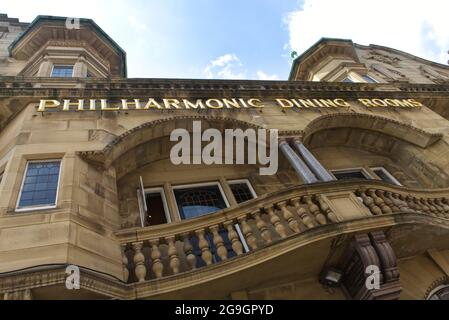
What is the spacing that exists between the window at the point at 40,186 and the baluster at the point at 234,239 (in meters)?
3.53

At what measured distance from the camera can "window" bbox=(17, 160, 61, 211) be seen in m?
6.84

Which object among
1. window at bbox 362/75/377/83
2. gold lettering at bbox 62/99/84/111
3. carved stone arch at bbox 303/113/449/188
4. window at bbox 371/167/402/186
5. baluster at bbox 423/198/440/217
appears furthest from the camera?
window at bbox 362/75/377/83

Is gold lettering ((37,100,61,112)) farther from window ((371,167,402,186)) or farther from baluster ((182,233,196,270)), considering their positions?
window ((371,167,402,186))

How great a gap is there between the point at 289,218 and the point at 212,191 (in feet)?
12.9

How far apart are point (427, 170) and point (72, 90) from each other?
1238cm

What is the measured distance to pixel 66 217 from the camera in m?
6.39

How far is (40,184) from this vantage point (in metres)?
7.37

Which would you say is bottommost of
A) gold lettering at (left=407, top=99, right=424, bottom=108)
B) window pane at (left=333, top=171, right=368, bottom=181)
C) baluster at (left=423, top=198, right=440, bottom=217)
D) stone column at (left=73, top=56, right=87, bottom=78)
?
baluster at (left=423, top=198, right=440, bottom=217)

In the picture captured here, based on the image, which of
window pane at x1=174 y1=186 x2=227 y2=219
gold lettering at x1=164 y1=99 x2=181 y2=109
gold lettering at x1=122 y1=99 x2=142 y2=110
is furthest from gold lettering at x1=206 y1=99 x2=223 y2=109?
window pane at x1=174 y1=186 x2=227 y2=219

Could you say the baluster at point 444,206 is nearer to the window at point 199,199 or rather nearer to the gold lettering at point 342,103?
the gold lettering at point 342,103

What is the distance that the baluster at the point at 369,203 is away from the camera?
24.6 feet

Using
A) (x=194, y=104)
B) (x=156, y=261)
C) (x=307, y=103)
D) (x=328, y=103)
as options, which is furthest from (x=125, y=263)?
(x=328, y=103)

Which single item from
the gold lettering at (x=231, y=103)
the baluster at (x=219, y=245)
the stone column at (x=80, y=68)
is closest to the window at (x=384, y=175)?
the gold lettering at (x=231, y=103)
